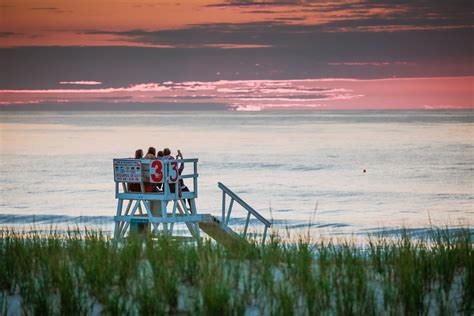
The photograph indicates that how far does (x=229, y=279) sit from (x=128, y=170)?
5.69 meters

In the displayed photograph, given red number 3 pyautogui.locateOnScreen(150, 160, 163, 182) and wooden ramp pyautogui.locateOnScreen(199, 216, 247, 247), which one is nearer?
red number 3 pyautogui.locateOnScreen(150, 160, 163, 182)

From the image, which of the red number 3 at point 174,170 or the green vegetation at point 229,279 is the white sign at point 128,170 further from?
the green vegetation at point 229,279

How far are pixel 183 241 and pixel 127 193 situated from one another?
2.57 metres

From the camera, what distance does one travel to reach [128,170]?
58.1 feet

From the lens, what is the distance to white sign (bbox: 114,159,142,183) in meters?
17.6

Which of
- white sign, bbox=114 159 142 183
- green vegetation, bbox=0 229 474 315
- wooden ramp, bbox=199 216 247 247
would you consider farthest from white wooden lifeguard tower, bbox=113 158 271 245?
green vegetation, bbox=0 229 474 315

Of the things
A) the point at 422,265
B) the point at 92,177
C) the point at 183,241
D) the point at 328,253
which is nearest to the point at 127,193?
the point at 183,241

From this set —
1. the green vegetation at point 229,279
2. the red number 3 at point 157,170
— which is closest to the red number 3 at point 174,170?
the red number 3 at point 157,170

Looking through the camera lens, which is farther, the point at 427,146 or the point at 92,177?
the point at 427,146

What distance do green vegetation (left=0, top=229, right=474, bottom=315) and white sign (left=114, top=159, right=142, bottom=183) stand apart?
11.3 ft

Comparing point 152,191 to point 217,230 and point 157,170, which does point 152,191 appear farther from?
point 217,230

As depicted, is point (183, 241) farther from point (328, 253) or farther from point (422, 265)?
point (422, 265)

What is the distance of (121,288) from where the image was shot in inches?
490

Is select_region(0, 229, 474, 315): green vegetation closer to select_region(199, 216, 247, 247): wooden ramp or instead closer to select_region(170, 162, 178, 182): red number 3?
select_region(170, 162, 178, 182): red number 3
